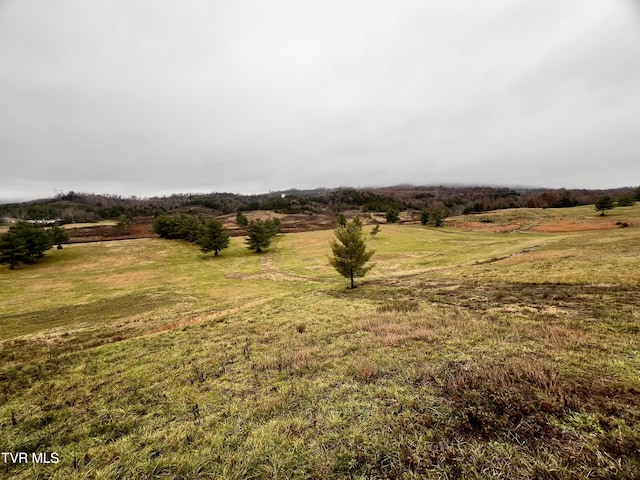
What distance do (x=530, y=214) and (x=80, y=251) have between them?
134152 mm

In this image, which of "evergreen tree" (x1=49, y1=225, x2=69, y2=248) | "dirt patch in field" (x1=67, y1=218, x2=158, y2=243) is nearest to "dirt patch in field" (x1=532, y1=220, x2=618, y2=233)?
"dirt patch in field" (x1=67, y1=218, x2=158, y2=243)

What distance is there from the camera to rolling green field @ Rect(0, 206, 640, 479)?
16.5 feet

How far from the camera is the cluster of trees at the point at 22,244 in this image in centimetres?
5447

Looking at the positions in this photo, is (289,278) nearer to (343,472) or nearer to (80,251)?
(343,472)

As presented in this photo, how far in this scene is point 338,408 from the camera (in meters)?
6.81

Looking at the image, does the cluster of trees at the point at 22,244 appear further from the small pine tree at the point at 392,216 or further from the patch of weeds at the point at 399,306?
the small pine tree at the point at 392,216

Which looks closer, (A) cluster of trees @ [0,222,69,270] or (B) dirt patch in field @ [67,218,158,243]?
(A) cluster of trees @ [0,222,69,270]

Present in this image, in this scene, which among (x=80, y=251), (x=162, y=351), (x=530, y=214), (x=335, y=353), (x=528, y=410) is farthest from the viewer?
(x=530, y=214)

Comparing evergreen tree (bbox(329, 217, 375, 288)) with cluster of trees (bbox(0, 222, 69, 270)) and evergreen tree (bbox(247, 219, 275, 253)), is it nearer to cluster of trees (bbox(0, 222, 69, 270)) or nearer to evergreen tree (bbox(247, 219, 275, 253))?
evergreen tree (bbox(247, 219, 275, 253))

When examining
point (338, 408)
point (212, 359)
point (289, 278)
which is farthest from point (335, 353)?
point (289, 278)

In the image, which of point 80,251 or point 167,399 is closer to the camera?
point 167,399

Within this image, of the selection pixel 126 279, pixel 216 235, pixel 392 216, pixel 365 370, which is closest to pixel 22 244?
pixel 126 279

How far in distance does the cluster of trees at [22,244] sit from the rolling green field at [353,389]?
50.4m

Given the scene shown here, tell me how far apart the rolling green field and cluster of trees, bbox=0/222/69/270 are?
5038 cm
